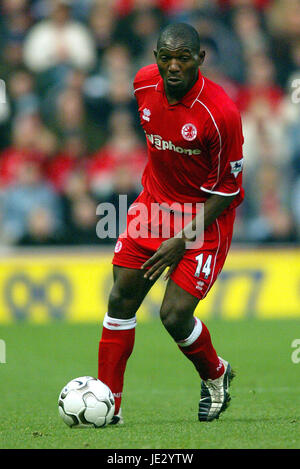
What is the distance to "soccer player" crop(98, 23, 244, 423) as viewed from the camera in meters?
5.39

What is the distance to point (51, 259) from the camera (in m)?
12.1

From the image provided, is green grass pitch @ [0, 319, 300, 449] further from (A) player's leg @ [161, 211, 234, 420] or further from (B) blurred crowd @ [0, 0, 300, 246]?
(B) blurred crowd @ [0, 0, 300, 246]

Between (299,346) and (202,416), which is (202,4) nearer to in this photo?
(299,346)

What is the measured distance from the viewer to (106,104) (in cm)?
1294

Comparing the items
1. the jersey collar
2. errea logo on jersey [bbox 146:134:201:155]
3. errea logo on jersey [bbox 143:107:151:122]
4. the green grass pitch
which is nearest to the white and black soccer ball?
the green grass pitch

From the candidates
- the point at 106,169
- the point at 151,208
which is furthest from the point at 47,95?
the point at 151,208

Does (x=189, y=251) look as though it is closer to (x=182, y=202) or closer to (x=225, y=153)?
(x=182, y=202)

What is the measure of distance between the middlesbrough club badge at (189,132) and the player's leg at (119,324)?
2.93 feet

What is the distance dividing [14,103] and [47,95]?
0.48 meters

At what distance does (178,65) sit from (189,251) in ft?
3.76

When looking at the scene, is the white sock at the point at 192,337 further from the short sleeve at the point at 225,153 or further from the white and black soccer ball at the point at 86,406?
the short sleeve at the point at 225,153

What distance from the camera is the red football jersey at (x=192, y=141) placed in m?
5.41

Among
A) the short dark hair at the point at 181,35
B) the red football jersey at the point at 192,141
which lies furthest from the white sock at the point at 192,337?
the short dark hair at the point at 181,35

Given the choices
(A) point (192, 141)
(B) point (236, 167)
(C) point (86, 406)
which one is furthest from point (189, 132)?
(C) point (86, 406)
